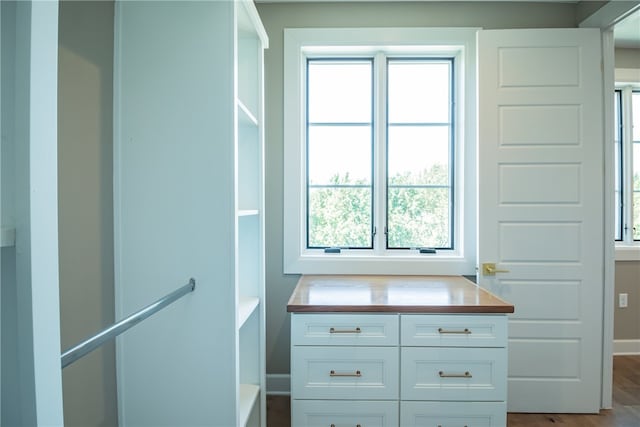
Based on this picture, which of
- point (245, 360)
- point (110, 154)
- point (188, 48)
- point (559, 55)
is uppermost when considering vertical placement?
point (559, 55)

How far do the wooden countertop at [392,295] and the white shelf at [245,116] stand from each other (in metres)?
0.89

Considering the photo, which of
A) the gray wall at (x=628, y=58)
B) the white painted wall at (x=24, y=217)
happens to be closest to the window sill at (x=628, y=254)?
the gray wall at (x=628, y=58)

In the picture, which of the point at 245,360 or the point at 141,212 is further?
the point at 245,360

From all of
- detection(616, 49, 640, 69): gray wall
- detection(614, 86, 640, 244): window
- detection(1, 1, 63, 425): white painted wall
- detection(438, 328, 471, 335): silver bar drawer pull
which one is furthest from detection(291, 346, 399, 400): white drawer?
detection(616, 49, 640, 69): gray wall

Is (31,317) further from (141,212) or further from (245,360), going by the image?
(245,360)

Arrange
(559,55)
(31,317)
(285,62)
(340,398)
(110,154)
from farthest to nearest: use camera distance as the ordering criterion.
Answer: (285,62)
(559,55)
(340,398)
(110,154)
(31,317)

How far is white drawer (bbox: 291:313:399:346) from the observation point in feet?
5.59

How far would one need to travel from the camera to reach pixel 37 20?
1.39 ft

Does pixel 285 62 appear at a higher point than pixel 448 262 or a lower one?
higher

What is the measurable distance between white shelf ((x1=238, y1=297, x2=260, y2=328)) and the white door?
1.39 m

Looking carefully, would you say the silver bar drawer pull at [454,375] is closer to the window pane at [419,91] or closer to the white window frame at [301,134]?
the white window frame at [301,134]

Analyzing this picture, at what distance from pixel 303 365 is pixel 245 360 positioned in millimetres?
299

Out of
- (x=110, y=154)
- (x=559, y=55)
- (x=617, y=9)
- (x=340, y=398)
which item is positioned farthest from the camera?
(x=559, y=55)

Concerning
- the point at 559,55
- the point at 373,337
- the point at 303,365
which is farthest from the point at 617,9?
the point at 303,365
